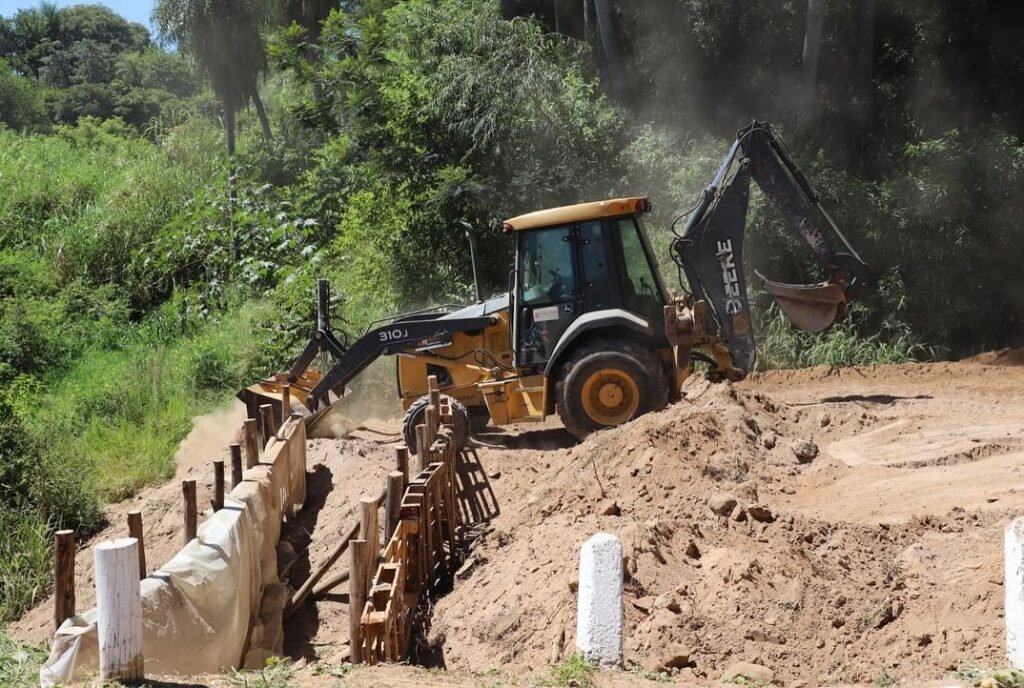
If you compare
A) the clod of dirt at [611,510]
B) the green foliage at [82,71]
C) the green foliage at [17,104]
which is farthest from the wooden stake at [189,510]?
the green foliage at [82,71]

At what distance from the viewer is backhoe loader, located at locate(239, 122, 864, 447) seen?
41.1ft

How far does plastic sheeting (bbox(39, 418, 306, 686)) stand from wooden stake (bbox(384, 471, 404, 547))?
1.19 metres

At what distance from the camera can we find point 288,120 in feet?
113

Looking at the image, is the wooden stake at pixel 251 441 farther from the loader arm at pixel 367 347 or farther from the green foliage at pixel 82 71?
the green foliage at pixel 82 71

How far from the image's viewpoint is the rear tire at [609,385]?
12453 mm

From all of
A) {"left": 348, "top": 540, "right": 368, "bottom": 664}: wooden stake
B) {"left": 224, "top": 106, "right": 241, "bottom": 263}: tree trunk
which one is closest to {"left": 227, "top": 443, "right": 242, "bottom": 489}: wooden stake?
{"left": 348, "top": 540, "right": 368, "bottom": 664}: wooden stake

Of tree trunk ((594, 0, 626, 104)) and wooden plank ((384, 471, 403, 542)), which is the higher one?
tree trunk ((594, 0, 626, 104))

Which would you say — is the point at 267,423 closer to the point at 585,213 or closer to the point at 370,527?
the point at 585,213

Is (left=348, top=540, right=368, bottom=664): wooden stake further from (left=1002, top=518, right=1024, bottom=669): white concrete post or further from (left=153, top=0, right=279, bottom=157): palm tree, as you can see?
(left=153, top=0, right=279, bottom=157): palm tree

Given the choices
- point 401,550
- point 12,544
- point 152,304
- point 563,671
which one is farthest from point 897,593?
point 152,304

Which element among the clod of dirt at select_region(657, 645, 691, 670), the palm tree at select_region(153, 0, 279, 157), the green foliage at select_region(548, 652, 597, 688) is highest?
the palm tree at select_region(153, 0, 279, 157)

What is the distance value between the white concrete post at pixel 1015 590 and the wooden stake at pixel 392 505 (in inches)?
166

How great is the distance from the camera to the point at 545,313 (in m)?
12.8

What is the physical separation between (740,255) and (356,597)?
24.3 feet
